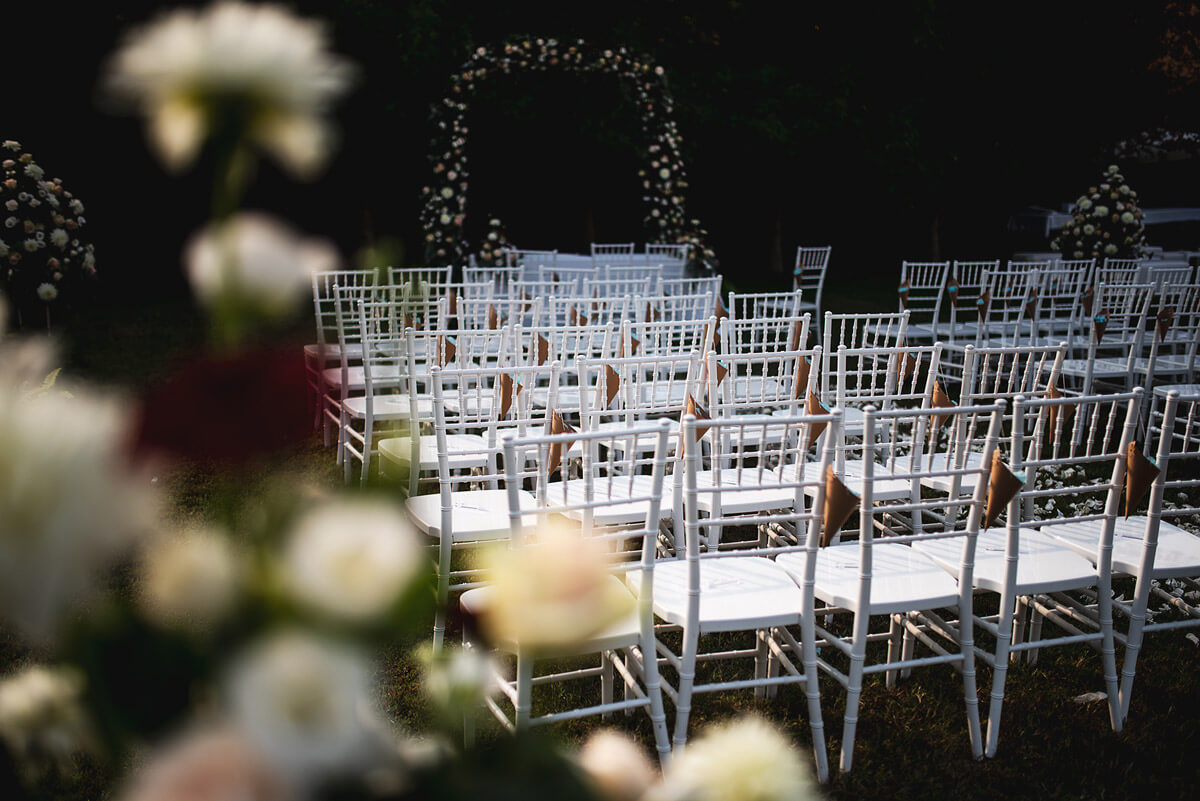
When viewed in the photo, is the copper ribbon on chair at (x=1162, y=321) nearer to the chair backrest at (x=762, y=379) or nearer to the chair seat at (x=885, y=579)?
the chair backrest at (x=762, y=379)

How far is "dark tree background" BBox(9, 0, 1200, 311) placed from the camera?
1227 cm

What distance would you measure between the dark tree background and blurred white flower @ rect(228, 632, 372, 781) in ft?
38.7

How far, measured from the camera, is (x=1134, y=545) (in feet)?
9.62

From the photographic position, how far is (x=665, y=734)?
236 centimetres

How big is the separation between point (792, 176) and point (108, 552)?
16526 mm

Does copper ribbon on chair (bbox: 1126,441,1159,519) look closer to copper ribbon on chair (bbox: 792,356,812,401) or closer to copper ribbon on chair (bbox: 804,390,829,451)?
copper ribbon on chair (bbox: 804,390,829,451)

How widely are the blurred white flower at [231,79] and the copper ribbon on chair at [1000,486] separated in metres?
2.35

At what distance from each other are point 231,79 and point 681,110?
13377 mm

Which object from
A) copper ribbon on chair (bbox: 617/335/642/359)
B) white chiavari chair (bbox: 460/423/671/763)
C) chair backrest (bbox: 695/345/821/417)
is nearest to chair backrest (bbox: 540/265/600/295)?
copper ribbon on chair (bbox: 617/335/642/359)

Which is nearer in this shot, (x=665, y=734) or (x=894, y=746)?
(x=665, y=734)

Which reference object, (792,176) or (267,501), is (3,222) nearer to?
(267,501)

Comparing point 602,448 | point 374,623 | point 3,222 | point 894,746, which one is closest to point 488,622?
point 374,623

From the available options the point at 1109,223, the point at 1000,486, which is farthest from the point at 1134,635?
the point at 1109,223

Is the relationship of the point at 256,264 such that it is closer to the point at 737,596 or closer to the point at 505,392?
the point at 737,596
